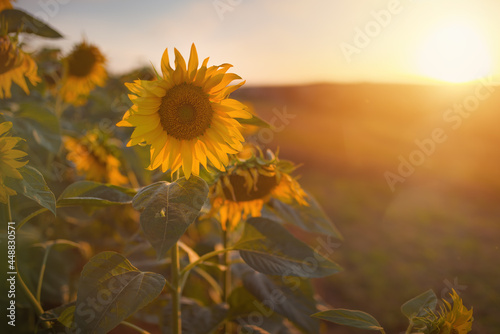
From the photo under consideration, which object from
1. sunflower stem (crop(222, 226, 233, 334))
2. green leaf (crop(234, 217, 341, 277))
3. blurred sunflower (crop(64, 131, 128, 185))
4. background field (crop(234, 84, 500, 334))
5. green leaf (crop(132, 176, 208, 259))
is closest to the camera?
green leaf (crop(132, 176, 208, 259))

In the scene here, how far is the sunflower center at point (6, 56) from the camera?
1.18 meters

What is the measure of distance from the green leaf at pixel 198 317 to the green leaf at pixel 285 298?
0.43 ft

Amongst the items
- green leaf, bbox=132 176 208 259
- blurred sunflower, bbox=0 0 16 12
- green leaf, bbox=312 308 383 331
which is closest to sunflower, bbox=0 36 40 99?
blurred sunflower, bbox=0 0 16 12

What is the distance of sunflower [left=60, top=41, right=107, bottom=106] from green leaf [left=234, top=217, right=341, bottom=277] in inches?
70.1

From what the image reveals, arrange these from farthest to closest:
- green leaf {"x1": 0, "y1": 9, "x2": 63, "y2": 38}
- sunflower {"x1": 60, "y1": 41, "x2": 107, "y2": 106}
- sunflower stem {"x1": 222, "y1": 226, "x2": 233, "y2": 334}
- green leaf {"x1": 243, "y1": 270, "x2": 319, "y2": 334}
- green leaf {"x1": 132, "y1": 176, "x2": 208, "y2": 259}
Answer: sunflower {"x1": 60, "y1": 41, "x2": 107, "y2": 106}
sunflower stem {"x1": 222, "y1": 226, "x2": 233, "y2": 334}
green leaf {"x1": 0, "y1": 9, "x2": 63, "y2": 38}
green leaf {"x1": 243, "y1": 270, "x2": 319, "y2": 334}
green leaf {"x1": 132, "y1": 176, "x2": 208, "y2": 259}

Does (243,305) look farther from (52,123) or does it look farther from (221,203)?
(52,123)

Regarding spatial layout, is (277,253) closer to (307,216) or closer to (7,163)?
(307,216)

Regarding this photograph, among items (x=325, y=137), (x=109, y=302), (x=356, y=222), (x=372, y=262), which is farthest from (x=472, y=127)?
(x=109, y=302)

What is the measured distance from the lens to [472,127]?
6938mm

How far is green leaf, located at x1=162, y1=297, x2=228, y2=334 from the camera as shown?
1.14 meters

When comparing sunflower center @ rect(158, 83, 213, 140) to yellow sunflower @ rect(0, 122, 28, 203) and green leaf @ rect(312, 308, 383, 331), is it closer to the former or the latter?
yellow sunflower @ rect(0, 122, 28, 203)

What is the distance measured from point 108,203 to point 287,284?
2.08 feet

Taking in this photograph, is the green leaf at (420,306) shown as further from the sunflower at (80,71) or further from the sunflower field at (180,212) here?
the sunflower at (80,71)

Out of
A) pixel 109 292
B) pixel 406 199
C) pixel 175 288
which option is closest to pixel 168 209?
pixel 109 292
